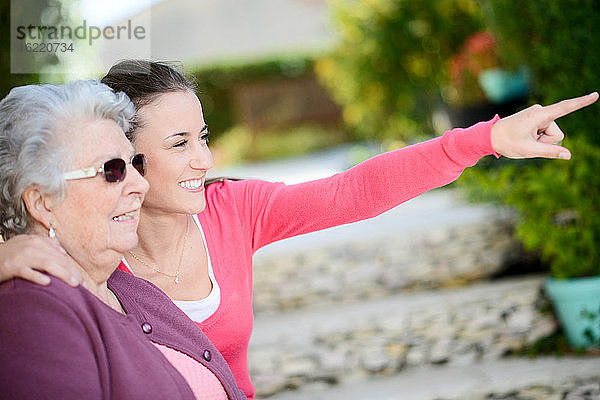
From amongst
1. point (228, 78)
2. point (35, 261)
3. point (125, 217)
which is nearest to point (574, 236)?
point (125, 217)

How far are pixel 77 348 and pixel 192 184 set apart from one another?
2.09ft

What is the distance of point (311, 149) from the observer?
1158 cm

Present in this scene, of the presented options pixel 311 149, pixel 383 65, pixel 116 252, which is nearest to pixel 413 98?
pixel 383 65

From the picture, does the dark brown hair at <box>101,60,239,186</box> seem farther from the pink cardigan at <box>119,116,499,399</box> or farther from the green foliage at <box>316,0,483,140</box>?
the green foliage at <box>316,0,483,140</box>

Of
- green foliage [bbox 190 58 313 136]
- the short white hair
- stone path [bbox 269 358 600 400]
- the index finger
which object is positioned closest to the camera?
the short white hair

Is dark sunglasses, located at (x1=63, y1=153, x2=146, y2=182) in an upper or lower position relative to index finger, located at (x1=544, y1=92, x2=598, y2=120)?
lower

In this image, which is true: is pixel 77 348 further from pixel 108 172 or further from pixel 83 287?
pixel 108 172

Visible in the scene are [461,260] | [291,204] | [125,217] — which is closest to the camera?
[125,217]

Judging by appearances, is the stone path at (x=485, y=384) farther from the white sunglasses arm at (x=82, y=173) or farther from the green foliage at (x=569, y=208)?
the white sunglasses arm at (x=82, y=173)

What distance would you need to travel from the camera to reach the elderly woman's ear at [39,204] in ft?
4.93

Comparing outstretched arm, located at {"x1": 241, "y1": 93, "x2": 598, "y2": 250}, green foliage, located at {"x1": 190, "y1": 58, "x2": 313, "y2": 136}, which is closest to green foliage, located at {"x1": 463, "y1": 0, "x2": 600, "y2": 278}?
outstretched arm, located at {"x1": 241, "y1": 93, "x2": 598, "y2": 250}

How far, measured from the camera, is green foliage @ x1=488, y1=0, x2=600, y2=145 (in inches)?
149

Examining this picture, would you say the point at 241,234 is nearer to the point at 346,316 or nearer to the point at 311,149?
the point at 346,316

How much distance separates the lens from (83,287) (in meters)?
1.47
